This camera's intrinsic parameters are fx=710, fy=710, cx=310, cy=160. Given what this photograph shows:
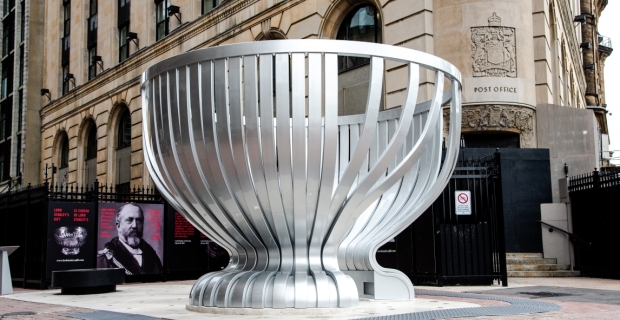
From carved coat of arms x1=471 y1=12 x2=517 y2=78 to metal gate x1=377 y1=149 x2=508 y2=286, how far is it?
16.7 feet

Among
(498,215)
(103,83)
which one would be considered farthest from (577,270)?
(103,83)

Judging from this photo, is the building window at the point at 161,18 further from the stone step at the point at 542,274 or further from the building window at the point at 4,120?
the stone step at the point at 542,274

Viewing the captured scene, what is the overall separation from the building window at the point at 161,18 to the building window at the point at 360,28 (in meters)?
12.7

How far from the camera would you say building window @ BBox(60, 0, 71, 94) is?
4338 centimetres

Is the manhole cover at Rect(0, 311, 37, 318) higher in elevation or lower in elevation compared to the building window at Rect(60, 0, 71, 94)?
lower

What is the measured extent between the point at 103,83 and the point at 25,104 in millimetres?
10177

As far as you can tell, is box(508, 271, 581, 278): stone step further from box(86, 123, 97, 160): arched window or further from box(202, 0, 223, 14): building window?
box(86, 123, 97, 160): arched window

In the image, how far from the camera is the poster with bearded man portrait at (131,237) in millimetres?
19344

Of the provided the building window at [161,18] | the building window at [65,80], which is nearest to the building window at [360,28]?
the building window at [161,18]

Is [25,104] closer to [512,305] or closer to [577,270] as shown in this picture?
[577,270]

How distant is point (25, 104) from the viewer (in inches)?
1797

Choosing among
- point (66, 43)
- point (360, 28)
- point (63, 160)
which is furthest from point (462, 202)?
point (66, 43)

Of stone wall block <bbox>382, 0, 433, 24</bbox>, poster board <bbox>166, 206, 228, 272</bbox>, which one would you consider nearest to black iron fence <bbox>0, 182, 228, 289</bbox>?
poster board <bbox>166, 206, 228, 272</bbox>

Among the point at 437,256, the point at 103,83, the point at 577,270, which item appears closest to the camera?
the point at 437,256
